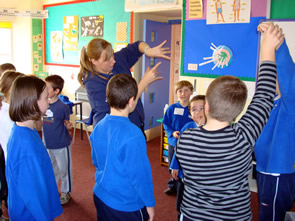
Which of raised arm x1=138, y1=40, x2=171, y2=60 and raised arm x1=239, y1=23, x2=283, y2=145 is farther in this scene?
raised arm x1=138, y1=40, x2=171, y2=60

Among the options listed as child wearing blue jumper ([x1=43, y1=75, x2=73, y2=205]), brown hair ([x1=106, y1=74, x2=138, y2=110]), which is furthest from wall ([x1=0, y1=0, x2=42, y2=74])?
brown hair ([x1=106, y1=74, x2=138, y2=110])

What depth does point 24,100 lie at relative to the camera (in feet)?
4.57

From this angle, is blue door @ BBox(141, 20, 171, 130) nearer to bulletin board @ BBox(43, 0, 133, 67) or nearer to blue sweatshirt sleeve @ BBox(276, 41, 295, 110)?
bulletin board @ BBox(43, 0, 133, 67)

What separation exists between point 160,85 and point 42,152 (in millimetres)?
3876

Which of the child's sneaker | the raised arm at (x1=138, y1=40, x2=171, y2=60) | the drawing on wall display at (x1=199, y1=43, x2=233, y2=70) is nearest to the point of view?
the raised arm at (x1=138, y1=40, x2=171, y2=60)

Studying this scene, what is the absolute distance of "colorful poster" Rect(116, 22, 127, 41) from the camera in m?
4.58

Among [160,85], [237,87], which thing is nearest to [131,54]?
[237,87]

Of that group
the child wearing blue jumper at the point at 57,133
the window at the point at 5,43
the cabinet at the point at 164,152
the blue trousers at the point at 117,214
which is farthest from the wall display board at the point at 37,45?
the blue trousers at the point at 117,214

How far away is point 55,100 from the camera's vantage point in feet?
8.79

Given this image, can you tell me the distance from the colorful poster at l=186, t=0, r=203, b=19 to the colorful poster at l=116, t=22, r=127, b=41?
139 centimetres

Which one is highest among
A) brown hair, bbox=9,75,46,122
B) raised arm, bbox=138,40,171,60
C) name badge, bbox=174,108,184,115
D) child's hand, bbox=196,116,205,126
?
raised arm, bbox=138,40,171,60

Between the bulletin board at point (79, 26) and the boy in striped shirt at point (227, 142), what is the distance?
362 cm

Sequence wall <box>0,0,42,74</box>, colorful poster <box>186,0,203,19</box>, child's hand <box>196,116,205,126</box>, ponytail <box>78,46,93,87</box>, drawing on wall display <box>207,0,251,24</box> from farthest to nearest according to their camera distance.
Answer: wall <box>0,0,42,74</box> < colorful poster <box>186,0,203,19</box> < drawing on wall display <box>207,0,251,24</box> < child's hand <box>196,116,205,126</box> < ponytail <box>78,46,93,87</box>

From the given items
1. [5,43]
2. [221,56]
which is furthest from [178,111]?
[5,43]
